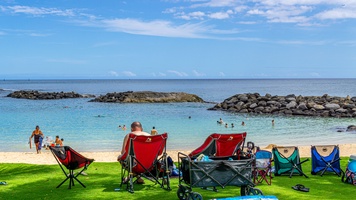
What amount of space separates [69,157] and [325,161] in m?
5.95

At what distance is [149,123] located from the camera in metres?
38.4

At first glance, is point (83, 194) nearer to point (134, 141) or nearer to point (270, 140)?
point (134, 141)

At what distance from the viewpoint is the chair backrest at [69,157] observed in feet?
29.0

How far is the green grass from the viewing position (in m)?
8.50

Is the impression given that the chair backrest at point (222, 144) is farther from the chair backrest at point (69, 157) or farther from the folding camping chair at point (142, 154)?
the chair backrest at point (69, 157)

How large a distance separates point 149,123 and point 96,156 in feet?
64.5

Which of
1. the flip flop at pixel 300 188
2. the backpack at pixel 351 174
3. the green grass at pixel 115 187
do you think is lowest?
the green grass at pixel 115 187

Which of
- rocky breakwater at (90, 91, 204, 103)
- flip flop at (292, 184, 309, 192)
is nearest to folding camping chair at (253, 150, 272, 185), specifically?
flip flop at (292, 184, 309, 192)

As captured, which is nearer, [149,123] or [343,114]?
[149,123]

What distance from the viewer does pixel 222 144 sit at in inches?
367

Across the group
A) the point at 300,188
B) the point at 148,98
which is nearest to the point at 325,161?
the point at 300,188

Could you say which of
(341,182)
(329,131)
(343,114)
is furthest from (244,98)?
(341,182)

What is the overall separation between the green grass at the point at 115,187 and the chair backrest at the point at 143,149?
22.9 inches

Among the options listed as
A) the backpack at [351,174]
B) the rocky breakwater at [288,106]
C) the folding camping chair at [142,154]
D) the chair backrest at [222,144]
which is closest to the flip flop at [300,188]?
the backpack at [351,174]
